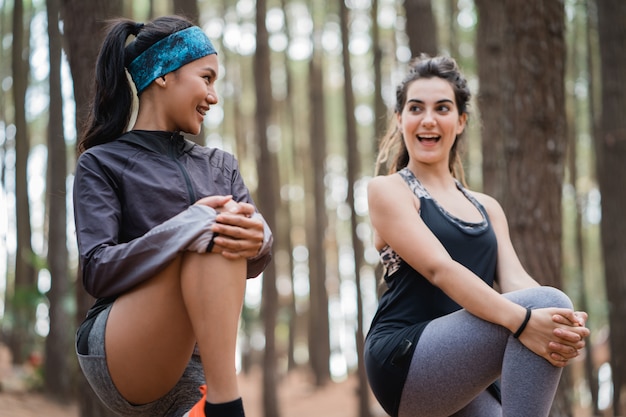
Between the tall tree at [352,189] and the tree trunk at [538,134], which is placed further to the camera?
the tall tree at [352,189]

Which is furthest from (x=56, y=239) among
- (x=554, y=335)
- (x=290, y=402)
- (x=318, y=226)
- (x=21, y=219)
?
(x=554, y=335)

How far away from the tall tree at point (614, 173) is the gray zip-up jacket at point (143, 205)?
24.0 feet

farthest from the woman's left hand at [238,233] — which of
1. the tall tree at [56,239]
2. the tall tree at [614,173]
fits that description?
the tall tree at [614,173]

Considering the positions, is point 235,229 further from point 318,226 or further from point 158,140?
point 318,226

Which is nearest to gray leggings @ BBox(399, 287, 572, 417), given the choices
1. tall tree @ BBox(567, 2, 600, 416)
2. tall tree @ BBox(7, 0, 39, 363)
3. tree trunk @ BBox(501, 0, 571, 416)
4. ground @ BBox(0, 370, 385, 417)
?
tree trunk @ BBox(501, 0, 571, 416)

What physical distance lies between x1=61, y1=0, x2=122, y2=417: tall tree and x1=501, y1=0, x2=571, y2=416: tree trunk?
2.84 m

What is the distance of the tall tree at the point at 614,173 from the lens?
9.18 metres

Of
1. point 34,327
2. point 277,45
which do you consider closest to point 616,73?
point 34,327

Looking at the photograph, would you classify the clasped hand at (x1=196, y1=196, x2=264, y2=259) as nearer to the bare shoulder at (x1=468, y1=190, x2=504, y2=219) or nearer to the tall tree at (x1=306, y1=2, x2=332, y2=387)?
the bare shoulder at (x1=468, y1=190, x2=504, y2=219)

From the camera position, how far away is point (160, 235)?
7.86ft

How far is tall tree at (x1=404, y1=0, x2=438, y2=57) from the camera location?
7.52m

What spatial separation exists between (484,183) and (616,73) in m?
3.94

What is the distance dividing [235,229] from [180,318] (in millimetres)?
335

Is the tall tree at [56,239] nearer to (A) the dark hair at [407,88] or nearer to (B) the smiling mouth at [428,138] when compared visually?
(A) the dark hair at [407,88]
